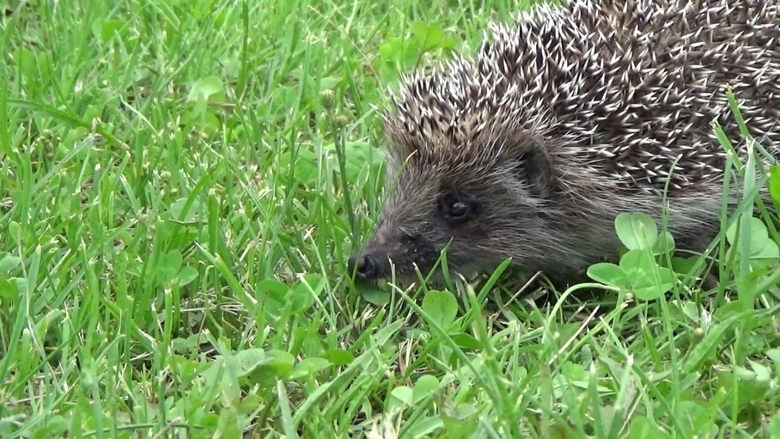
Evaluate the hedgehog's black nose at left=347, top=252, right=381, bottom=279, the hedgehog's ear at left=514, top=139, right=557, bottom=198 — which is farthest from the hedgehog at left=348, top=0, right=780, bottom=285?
the hedgehog's black nose at left=347, top=252, right=381, bottom=279

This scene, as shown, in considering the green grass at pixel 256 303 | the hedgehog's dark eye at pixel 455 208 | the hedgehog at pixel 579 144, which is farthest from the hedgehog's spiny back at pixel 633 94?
the green grass at pixel 256 303

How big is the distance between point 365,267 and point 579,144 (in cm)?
77

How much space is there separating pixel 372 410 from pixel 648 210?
47.8 inches

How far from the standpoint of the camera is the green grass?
2.37 meters

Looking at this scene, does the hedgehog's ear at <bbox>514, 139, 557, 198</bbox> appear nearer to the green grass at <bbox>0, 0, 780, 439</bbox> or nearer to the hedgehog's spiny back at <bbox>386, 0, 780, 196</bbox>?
the hedgehog's spiny back at <bbox>386, 0, 780, 196</bbox>

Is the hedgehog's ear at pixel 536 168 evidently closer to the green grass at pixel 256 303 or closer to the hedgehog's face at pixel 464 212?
the hedgehog's face at pixel 464 212

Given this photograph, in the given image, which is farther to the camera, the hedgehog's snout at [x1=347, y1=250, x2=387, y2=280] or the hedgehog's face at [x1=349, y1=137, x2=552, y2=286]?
the hedgehog's face at [x1=349, y1=137, x2=552, y2=286]

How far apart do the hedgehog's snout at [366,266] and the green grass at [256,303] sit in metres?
0.05

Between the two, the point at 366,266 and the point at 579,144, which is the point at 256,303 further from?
the point at 579,144

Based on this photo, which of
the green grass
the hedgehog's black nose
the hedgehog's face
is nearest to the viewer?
the green grass

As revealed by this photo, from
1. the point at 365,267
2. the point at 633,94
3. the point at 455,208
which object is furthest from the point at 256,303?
the point at 633,94

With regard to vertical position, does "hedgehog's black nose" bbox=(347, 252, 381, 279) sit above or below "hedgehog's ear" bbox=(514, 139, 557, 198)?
below

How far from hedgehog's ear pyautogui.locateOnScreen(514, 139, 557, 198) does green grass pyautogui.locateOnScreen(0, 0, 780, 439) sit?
1.21 ft

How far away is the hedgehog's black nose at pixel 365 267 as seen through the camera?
3.02 metres
